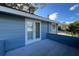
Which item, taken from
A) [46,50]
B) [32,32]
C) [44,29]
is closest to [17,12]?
[32,32]

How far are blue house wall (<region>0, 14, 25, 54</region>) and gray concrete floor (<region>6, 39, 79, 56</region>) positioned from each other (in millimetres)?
252

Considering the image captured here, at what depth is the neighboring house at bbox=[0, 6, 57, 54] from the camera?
15.2 ft

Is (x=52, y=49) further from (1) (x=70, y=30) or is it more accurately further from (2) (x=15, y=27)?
(2) (x=15, y=27)

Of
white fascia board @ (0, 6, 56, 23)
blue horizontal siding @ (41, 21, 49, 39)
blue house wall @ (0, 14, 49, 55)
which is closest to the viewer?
white fascia board @ (0, 6, 56, 23)

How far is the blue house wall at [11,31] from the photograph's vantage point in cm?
463

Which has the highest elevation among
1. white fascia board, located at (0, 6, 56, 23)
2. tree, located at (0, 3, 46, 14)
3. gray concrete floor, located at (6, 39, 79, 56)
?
tree, located at (0, 3, 46, 14)

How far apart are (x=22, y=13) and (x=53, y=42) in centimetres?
136

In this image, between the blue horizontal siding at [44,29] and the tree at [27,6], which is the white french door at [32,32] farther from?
the tree at [27,6]

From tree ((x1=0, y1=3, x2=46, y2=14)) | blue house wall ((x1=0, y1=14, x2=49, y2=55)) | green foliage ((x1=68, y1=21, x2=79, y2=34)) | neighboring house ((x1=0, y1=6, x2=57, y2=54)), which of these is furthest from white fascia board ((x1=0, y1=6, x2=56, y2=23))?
green foliage ((x1=68, y1=21, x2=79, y2=34))

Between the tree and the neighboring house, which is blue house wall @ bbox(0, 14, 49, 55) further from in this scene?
the tree

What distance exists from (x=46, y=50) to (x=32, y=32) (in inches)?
31.9

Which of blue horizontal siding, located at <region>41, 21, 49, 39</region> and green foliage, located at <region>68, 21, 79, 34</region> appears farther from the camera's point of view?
blue horizontal siding, located at <region>41, 21, 49, 39</region>

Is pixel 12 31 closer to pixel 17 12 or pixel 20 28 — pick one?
pixel 20 28

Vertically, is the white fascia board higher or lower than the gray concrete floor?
higher
